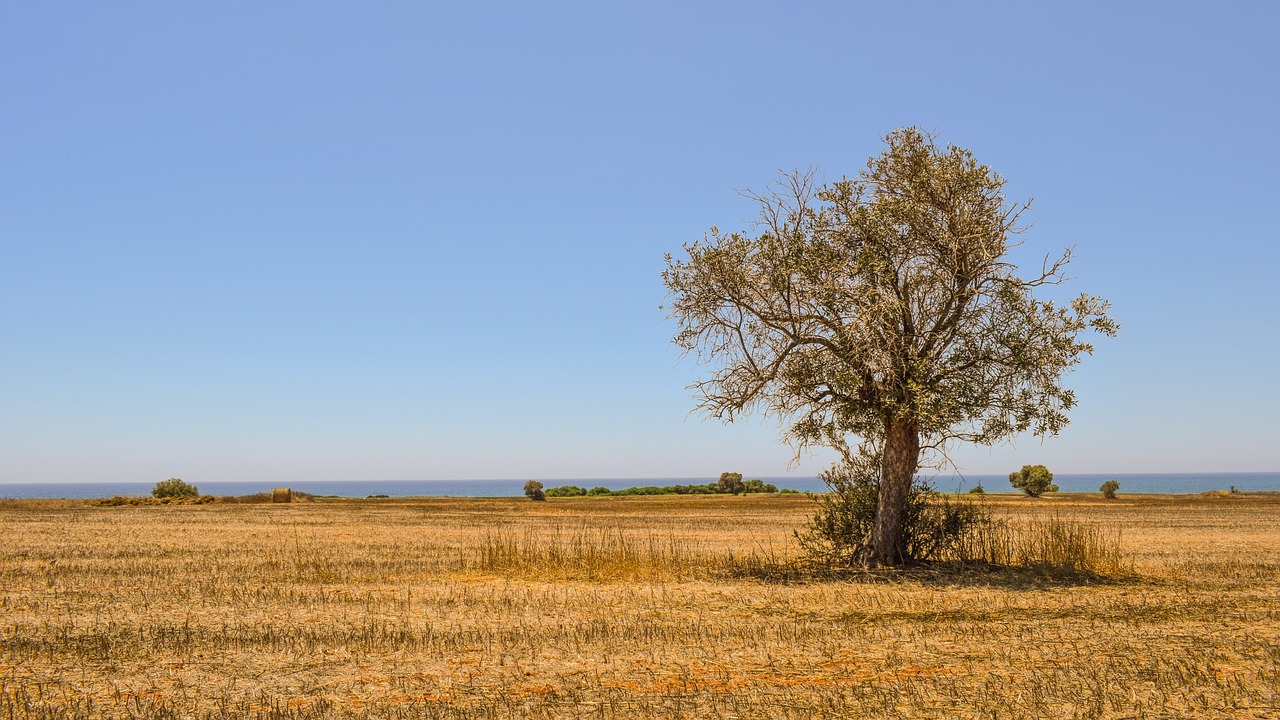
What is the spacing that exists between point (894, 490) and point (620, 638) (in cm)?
915

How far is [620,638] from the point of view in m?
11.6

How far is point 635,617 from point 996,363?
9.54 m

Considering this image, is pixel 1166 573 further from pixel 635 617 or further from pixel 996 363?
pixel 635 617

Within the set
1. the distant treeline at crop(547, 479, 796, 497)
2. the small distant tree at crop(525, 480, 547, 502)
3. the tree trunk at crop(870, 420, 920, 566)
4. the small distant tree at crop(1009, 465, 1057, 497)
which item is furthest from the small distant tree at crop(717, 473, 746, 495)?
the tree trunk at crop(870, 420, 920, 566)

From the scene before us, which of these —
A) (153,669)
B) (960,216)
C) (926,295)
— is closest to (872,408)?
(926,295)

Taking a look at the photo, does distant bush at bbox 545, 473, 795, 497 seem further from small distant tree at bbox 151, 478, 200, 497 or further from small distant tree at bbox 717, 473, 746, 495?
small distant tree at bbox 151, 478, 200, 497

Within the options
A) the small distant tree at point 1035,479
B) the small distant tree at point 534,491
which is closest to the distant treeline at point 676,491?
the small distant tree at point 534,491

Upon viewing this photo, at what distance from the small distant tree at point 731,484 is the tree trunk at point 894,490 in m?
85.1

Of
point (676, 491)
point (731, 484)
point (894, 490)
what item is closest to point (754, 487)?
point (731, 484)

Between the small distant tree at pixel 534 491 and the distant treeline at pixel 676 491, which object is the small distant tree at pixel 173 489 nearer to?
the small distant tree at pixel 534 491

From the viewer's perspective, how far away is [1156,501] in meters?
69.6

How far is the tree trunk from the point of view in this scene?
18.6 m

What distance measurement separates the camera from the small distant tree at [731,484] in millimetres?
103938

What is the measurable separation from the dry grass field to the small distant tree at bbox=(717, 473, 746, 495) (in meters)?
81.7
